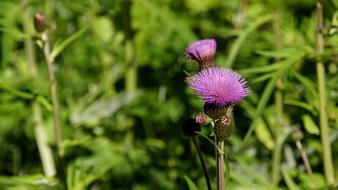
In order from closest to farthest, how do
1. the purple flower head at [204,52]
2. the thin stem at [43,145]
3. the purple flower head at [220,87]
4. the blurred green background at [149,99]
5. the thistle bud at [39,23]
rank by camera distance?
the purple flower head at [220,87], the purple flower head at [204,52], the thistle bud at [39,23], the blurred green background at [149,99], the thin stem at [43,145]

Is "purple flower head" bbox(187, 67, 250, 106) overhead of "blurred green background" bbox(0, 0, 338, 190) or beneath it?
overhead

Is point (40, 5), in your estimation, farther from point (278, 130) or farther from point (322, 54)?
point (322, 54)

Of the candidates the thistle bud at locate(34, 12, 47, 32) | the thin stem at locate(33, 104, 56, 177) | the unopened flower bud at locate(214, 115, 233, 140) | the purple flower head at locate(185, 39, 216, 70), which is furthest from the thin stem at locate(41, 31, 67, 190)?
the unopened flower bud at locate(214, 115, 233, 140)


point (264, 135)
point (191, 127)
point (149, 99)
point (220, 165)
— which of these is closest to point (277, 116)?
point (264, 135)

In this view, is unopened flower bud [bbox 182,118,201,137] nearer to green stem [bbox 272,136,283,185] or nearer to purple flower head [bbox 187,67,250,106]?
purple flower head [bbox 187,67,250,106]

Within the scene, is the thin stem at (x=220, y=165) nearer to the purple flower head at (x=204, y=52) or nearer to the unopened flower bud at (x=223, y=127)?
the unopened flower bud at (x=223, y=127)

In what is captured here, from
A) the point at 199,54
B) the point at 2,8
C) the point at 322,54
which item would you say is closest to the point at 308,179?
the point at 322,54

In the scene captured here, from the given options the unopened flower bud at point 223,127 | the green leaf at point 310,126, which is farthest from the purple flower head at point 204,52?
the green leaf at point 310,126
